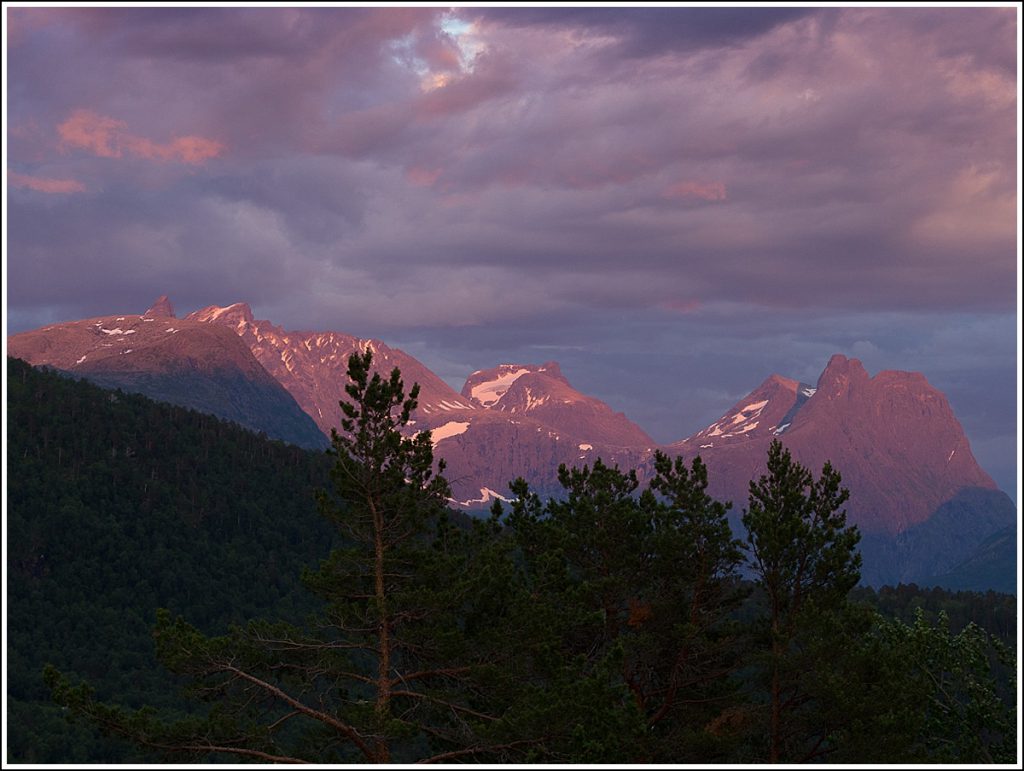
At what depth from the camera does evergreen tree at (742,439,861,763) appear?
43.8 meters

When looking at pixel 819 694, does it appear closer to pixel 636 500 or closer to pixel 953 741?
pixel 953 741

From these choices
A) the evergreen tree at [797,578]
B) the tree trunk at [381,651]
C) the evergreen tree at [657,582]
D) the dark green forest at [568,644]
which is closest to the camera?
the tree trunk at [381,651]

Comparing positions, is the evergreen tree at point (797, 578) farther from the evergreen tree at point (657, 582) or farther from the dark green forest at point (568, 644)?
the evergreen tree at point (657, 582)

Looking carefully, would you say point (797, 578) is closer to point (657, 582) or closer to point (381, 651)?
point (657, 582)

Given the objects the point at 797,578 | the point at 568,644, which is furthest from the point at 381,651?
the point at 797,578

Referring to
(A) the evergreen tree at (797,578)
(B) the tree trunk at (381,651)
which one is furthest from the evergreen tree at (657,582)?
(B) the tree trunk at (381,651)

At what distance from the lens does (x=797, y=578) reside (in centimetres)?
4575

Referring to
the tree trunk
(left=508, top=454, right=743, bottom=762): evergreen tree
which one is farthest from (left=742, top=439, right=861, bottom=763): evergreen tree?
the tree trunk

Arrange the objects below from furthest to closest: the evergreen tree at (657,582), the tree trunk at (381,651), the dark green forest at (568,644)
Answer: the evergreen tree at (657,582) < the dark green forest at (568,644) < the tree trunk at (381,651)

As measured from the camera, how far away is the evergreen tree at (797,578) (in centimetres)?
4384

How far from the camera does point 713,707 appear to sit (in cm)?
4681

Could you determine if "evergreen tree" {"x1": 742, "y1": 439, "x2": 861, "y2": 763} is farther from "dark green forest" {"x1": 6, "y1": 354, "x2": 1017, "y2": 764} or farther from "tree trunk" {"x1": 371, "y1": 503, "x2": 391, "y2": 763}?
"tree trunk" {"x1": 371, "y1": 503, "x2": 391, "y2": 763}

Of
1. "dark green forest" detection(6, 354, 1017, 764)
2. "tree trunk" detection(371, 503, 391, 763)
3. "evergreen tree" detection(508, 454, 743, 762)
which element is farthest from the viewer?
"evergreen tree" detection(508, 454, 743, 762)

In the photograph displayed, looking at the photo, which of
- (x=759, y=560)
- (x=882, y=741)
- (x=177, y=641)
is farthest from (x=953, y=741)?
(x=177, y=641)
